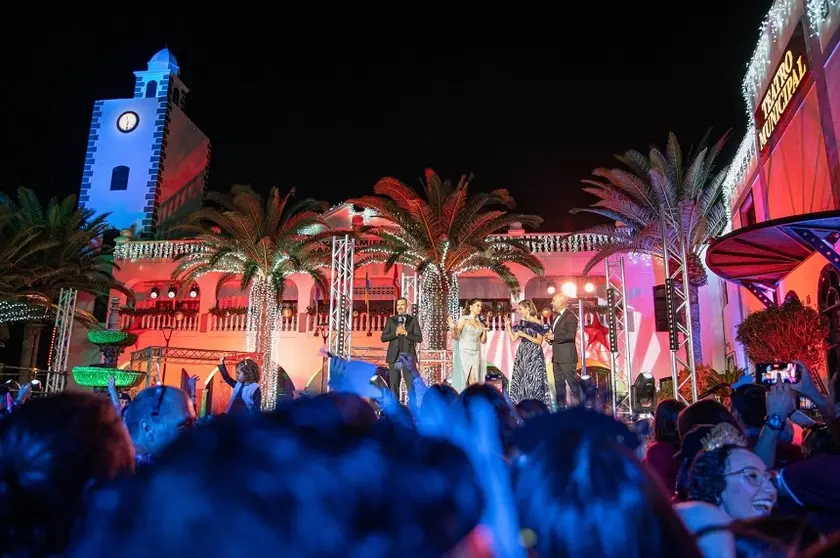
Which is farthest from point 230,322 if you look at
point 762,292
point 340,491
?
point 340,491

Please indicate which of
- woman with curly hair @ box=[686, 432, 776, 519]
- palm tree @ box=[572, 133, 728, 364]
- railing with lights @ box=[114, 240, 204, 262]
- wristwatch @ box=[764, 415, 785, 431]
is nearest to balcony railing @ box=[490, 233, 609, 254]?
palm tree @ box=[572, 133, 728, 364]

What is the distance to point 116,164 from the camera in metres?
31.5

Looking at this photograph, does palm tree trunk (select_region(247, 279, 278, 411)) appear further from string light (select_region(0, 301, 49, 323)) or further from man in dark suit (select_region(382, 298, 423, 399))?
man in dark suit (select_region(382, 298, 423, 399))

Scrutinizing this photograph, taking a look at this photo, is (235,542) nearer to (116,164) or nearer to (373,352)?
(373,352)

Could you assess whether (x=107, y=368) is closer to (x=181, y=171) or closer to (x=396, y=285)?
(x=396, y=285)

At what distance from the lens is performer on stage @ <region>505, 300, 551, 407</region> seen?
982 cm

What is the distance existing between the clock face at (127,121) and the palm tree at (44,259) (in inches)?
292

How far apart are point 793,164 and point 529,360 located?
6637 mm

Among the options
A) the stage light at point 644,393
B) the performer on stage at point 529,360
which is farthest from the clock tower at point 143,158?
the performer on stage at point 529,360

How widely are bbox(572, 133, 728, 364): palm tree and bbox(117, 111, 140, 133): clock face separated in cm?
2278

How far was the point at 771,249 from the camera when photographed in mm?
10945

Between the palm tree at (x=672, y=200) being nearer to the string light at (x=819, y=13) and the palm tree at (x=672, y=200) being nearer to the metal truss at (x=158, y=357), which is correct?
the string light at (x=819, y=13)

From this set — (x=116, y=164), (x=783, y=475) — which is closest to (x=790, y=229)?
(x=783, y=475)

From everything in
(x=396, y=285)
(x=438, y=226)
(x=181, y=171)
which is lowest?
(x=396, y=285)
